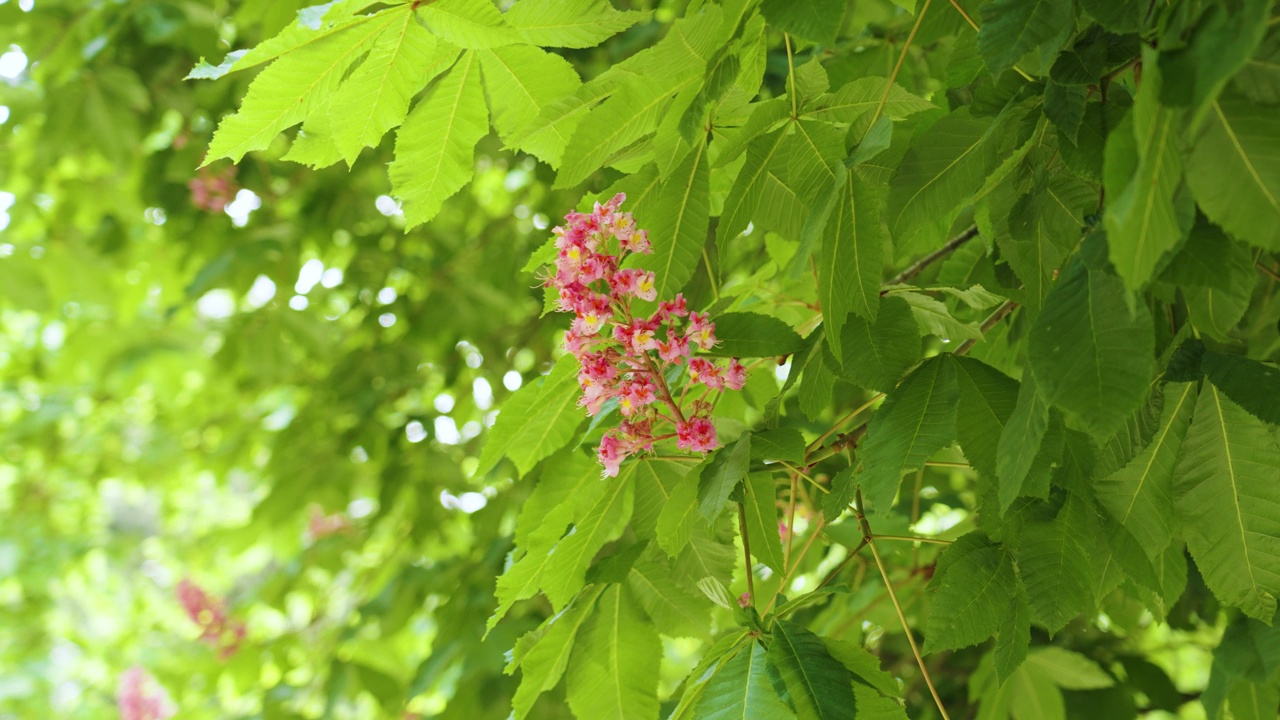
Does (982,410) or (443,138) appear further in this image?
(443,138)

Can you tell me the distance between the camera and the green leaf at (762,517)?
74 cm

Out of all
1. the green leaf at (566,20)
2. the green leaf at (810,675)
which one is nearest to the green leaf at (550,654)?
the green leaf at (810,675)

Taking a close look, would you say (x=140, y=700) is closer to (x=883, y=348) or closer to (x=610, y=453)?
(x=610, y=453)

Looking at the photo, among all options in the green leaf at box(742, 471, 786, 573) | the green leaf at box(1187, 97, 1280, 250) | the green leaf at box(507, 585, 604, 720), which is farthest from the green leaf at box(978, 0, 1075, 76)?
the green leaf at box(507, 585, 604, 720)

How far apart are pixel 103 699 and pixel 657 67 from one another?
6205 mm

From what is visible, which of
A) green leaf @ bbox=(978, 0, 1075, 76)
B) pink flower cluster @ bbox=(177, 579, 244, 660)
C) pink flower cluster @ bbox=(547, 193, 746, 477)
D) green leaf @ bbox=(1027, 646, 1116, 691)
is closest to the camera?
green leaf @ bbox=(978, 0, 1075, 76)

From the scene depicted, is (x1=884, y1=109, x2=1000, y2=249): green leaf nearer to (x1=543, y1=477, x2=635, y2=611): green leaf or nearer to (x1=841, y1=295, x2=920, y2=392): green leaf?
(x1=841, y1=295, x2=920, y2=392): green leaf

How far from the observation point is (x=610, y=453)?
2.60 ft

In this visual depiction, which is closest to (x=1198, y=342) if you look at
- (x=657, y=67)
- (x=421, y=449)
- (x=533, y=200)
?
(x=657, y=67)

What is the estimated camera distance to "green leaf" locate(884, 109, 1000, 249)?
67 cm

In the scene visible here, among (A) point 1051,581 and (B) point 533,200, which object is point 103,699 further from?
(A) point 1051,581

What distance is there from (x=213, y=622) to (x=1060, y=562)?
8.81 ft

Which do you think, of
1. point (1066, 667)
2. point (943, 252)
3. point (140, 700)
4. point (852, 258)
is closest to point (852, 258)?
point (852, 258)

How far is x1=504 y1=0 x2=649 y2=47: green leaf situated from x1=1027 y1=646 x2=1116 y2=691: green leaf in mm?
1048
